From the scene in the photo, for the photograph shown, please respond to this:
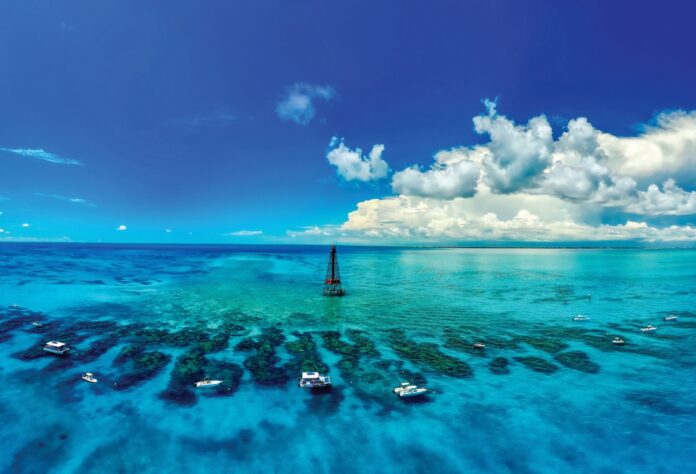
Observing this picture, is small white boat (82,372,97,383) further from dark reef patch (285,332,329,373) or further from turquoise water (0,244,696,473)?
dark reef patch (285,332,329,373)

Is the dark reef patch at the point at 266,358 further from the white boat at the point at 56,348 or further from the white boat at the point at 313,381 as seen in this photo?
the white boat at the point at 56,348

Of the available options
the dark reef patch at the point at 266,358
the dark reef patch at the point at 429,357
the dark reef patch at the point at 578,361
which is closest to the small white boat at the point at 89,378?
the dark reef patch at the point at 266,358

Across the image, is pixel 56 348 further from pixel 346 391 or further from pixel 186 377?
pixel 346 391

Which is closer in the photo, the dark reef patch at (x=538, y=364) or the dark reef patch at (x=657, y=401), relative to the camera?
the dark reef patch at (x=657, y=401)

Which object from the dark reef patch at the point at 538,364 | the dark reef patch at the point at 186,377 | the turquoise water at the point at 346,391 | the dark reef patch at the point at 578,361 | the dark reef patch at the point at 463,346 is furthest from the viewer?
the dark reef patch at the point at 463,346

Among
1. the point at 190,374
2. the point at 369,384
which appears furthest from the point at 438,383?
the point at 190,374

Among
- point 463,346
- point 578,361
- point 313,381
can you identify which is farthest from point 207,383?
point 578,361

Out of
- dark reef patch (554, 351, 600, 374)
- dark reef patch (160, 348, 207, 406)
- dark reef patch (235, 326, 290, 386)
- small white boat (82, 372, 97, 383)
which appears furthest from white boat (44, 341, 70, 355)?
dark reef patch (554, 351, 600, 374)
